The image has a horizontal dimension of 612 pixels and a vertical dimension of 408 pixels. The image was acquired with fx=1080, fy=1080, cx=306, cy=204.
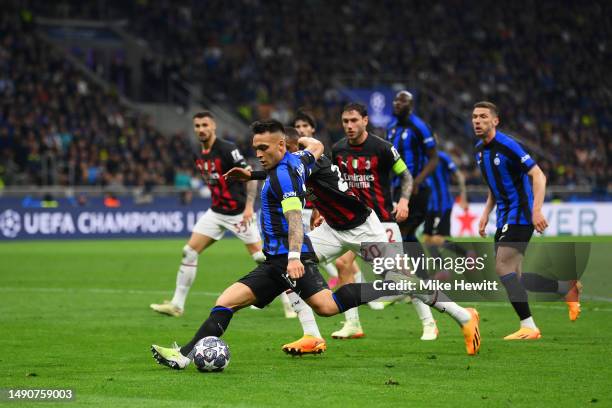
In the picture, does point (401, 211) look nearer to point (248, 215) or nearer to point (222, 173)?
point (248, 215)

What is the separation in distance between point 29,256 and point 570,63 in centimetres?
2904

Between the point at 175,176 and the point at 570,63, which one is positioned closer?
the point at 175,176

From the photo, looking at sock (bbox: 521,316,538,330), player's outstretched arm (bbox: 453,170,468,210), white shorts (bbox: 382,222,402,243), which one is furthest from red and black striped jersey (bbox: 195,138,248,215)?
player's outstretched arm (bbox: 453,170,468,210)

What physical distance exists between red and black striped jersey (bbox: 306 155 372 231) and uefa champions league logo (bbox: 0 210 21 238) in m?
20.3

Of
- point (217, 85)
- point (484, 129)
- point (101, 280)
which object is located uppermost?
point (217, 85)

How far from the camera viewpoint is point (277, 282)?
9.09m

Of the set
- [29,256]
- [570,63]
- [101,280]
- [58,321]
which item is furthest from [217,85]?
[58,321]

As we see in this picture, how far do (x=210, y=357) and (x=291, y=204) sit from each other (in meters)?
1.38

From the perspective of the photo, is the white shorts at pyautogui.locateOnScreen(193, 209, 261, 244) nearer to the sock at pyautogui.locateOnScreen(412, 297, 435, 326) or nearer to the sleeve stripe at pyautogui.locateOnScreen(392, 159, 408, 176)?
the sleeve stripe at pyautogui.locateOnScreen(392, 159, 408, 176)

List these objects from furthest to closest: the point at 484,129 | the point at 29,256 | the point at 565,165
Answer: the point at 565,165 < the point at 29,256 < the point at 484,129

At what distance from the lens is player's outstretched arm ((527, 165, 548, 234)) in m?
10.3

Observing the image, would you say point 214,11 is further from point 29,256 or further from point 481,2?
point 29,256

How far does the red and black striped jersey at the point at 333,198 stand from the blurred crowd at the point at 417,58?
28189 millimetres

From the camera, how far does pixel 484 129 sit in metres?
10.9
